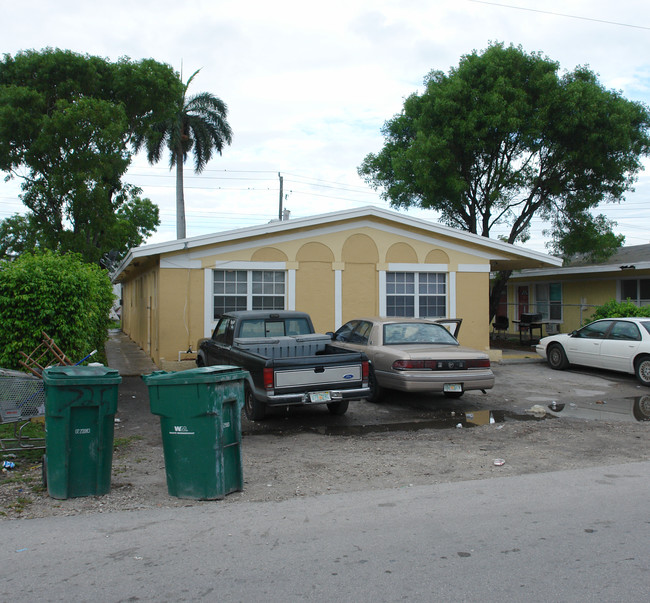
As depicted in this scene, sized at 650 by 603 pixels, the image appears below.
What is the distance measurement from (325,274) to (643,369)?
7554 mm

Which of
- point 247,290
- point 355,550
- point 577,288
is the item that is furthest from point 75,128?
point 355,550

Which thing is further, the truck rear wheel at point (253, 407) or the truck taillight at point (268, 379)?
the truck rear wheel at point (253, 407)

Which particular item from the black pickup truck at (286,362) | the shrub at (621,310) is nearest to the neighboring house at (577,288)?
the shrub at (621,310)

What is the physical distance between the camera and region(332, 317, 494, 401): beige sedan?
10023mm

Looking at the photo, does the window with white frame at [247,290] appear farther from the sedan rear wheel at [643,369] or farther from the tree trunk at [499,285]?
the tree trunk at [499,285]

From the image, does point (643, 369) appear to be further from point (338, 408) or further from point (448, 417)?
point (338, 408)

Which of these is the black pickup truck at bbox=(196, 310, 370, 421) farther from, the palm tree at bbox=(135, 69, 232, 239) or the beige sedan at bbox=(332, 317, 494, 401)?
the palm tree at bbox=(135, 69, 232, 239)

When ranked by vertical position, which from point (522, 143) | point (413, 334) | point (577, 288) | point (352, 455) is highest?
point (522, 143)

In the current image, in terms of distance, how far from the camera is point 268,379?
8.66 metres

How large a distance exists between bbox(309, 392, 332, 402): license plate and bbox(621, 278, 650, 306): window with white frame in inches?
660

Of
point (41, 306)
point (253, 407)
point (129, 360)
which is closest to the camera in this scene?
point (253, 407)

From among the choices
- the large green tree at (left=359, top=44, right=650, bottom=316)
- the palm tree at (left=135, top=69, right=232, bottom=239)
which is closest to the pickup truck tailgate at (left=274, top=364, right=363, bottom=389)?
the large green tree at (left=359, top=44, right=650, bottom=316)

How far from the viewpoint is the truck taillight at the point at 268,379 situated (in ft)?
28.4

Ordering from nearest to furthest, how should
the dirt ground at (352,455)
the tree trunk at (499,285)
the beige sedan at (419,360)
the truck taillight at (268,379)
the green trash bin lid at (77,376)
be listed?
the green trash bin lid at (77,376), the dirt ground at (352,455), the truck taillight at (268,379), the beige sedan at (419,360), the tree trunk at (499,285)
